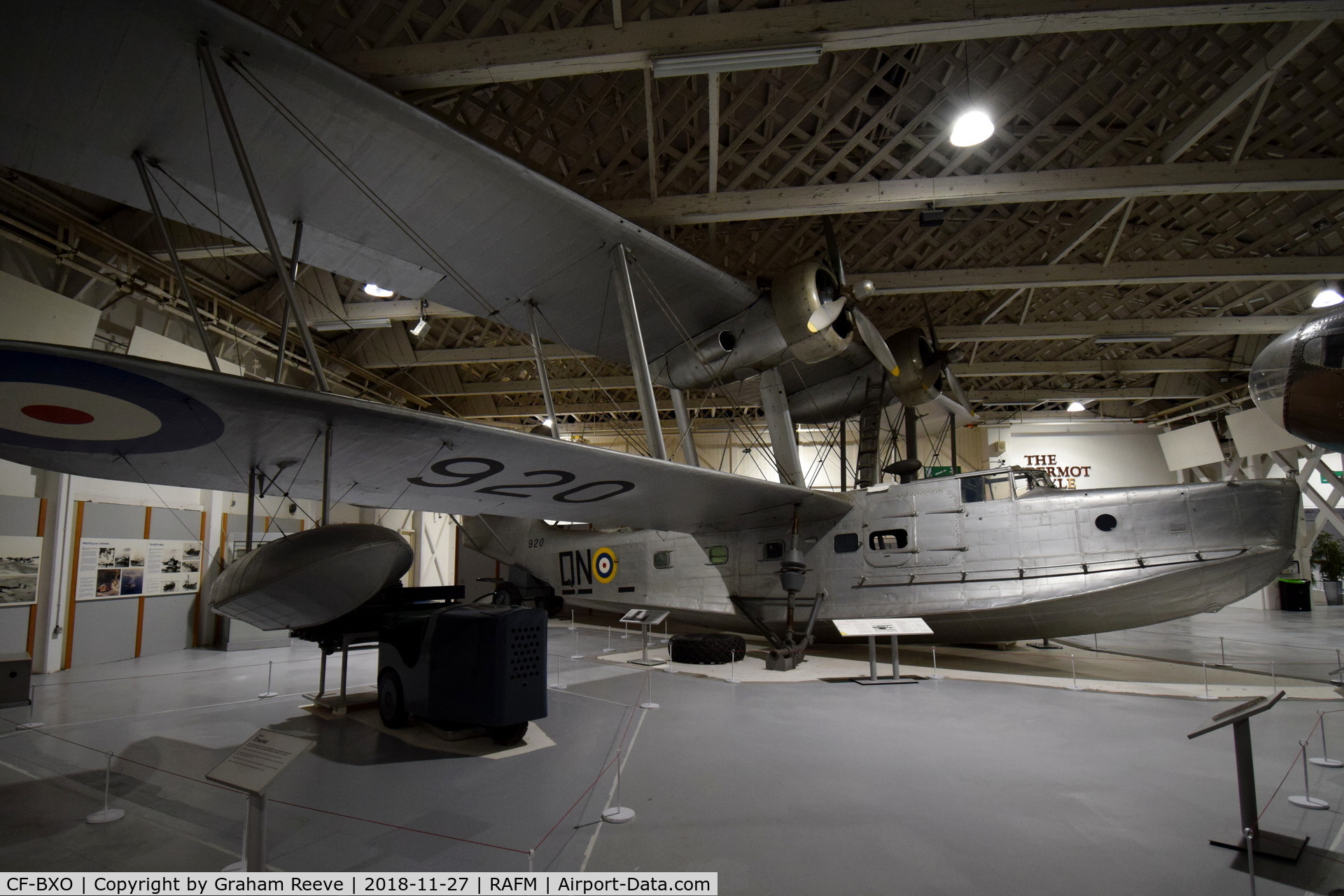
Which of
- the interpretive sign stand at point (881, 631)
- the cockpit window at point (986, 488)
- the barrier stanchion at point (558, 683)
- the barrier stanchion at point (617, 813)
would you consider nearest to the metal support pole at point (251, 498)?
the barrier stanchion at point (617, 813)

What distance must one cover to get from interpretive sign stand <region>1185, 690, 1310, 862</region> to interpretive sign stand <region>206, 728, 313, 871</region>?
3701mm

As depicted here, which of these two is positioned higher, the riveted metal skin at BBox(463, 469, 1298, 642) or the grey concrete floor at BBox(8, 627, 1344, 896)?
the riveted metal skin at BBox(463, 469, 1298, 642)

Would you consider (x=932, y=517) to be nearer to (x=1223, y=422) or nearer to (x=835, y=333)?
(x=835, y=333)

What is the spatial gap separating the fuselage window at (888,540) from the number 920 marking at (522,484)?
3986 mm

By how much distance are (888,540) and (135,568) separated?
38.9ft

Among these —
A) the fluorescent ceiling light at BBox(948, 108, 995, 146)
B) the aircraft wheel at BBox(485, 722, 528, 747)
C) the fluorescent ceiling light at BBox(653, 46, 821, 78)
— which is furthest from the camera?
the fluorescent ceiling light at BBox(948, 108, 995, 146)

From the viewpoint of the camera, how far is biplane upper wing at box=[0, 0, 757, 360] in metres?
4.09

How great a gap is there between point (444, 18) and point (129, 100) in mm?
2757

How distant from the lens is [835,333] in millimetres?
7625

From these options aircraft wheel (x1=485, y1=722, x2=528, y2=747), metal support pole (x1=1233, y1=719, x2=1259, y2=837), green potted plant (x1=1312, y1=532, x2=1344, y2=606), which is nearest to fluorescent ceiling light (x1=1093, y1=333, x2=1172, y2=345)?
green potted plant (x1=1312, y1=532, x2=1344, y2=606)

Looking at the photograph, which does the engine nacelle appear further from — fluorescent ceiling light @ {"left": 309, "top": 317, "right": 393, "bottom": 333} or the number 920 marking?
fluorescent ceiling light @ {"left": 309, "top": 317, "right": 393, "bottom": 333}

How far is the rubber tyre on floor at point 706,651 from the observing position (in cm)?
827

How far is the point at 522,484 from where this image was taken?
5.56 meters

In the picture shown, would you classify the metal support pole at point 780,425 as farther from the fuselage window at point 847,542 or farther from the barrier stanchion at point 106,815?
the barrier stanchion at point 106,815
